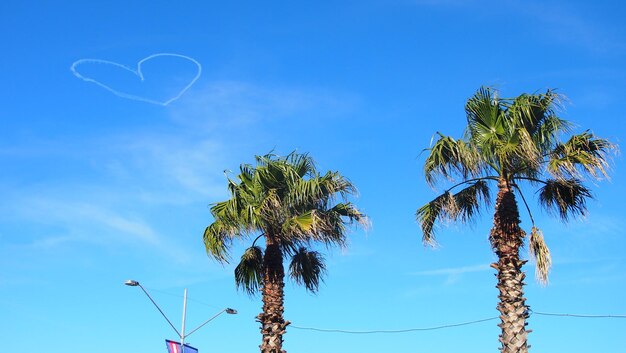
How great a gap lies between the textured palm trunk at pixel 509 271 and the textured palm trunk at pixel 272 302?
6129mm

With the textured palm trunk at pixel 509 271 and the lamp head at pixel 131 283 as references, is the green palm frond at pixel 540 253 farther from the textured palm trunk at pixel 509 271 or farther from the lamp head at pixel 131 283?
the lamp head at pixel 131 283

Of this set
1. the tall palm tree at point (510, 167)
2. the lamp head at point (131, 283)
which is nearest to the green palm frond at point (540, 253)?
the tall palm tree at point (510, 167)

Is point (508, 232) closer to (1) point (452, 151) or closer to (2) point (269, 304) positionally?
(1) point (452, 151)

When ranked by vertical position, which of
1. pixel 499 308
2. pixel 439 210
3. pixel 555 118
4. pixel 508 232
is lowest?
pixel 499 308

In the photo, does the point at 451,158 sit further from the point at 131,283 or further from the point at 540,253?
the point at 131,283

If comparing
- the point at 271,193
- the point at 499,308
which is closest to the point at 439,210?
the point at 499,308

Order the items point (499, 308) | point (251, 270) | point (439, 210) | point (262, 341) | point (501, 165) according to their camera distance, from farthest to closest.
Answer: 1. point (251, 270)
2. point (262, 341)
3. point (439, 210)
4. point (501, 165)
5. point (499, 308)

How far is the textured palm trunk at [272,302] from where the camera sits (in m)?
21.0

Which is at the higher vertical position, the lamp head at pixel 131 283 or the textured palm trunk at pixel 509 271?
the lamp head at pixel 131 283

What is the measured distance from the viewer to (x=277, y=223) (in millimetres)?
21797

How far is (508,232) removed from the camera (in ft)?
58.3

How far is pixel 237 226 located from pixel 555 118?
343 inches

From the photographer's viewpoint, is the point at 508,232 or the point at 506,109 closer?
the point at 508,232

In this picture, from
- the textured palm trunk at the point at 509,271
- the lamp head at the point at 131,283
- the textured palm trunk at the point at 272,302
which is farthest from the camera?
the lamp head at the point at 131,283
